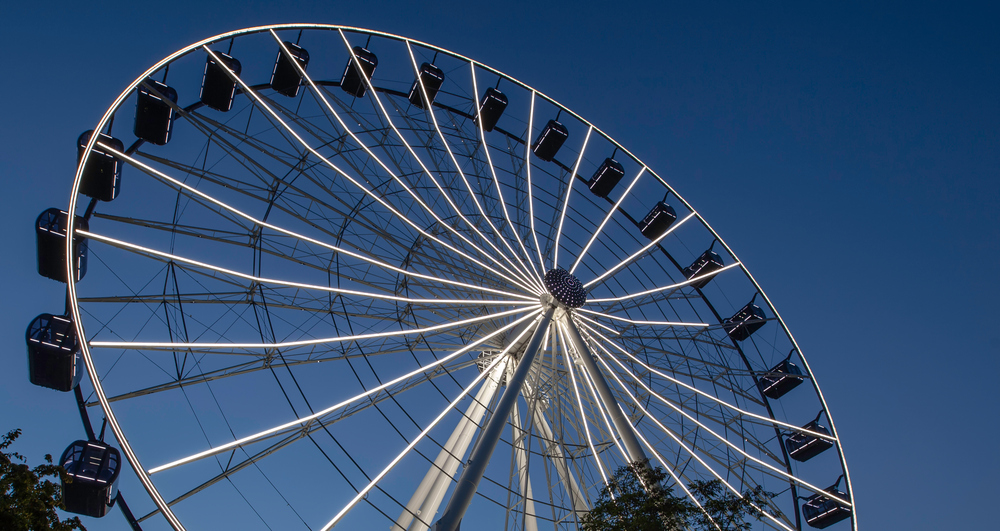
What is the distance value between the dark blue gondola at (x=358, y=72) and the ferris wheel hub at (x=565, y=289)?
861 centimetres

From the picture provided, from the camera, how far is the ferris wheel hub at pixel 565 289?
718 inches

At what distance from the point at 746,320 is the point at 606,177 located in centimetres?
738

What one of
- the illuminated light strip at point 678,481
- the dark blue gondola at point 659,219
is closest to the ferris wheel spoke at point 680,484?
the illuminated light strip at point 678,481

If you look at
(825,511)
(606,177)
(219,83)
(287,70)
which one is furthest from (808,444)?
(219,83)

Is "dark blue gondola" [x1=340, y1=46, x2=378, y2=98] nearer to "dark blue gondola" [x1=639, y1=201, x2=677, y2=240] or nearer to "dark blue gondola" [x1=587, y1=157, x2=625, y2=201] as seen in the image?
"dark blue gondola" [x1=587, y1=157, x2=625, y2=201]

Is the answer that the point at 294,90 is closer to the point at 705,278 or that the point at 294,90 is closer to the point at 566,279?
the point at 566,279

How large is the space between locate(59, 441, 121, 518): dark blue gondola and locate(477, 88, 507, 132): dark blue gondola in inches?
629

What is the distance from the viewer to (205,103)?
1805 cm

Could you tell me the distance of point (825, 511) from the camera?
70.2ft

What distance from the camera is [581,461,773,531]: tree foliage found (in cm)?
1297

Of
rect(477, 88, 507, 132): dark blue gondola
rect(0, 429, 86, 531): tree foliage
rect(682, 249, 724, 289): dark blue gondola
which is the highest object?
rect(477, 88, 507, 132): dark blue gondola

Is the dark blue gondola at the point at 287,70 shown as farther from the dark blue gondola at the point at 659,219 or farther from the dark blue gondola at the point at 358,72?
the dark blue gondola at the point at 659,219

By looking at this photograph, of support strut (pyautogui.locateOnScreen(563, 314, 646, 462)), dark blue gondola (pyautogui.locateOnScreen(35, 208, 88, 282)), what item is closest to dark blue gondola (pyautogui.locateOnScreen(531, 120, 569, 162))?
support strut (pyautogui.locateOnScreen(563, 314, 646, 462))

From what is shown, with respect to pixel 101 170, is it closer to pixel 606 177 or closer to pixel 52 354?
pixel 52 354
